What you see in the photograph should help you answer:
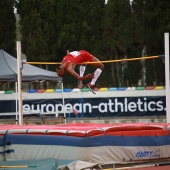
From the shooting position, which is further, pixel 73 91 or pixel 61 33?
pixel 61 33

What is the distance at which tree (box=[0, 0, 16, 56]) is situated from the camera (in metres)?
27.5

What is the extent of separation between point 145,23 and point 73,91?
8.17 meters

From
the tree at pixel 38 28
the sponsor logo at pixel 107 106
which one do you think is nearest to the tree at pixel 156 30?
the tree at pixel 38 28

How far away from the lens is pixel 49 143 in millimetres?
9500

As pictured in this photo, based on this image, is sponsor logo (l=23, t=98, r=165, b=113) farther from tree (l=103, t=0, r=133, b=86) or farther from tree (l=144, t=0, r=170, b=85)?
tree (l=103, t=0, r=133, b=86)

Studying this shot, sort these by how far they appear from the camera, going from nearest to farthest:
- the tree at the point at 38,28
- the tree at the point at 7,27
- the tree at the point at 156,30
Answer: the tree at the point at 156,30 → the tree at the point at 38,28 → the tree at the point at 7,27

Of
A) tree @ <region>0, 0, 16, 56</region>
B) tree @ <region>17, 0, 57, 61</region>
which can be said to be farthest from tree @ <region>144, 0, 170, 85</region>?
tree @ <region>0, 0, 16, 56</region>

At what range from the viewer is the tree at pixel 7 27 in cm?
2750

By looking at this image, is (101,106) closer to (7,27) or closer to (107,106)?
(107,106)

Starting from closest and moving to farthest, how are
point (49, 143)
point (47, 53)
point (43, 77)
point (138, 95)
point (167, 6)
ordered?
point (49, 143) → point (43, 77) → point (138, 95) → point (167, 6) → point (47, 53)

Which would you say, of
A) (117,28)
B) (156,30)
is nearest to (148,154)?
(156,30)

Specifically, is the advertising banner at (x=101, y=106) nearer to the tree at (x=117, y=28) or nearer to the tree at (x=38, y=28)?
the tree at (x=117, y=28)

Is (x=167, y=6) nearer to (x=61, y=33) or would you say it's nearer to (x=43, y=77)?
(x=61, y=33)

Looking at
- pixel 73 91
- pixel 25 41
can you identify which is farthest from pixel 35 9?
pixel 73 91
